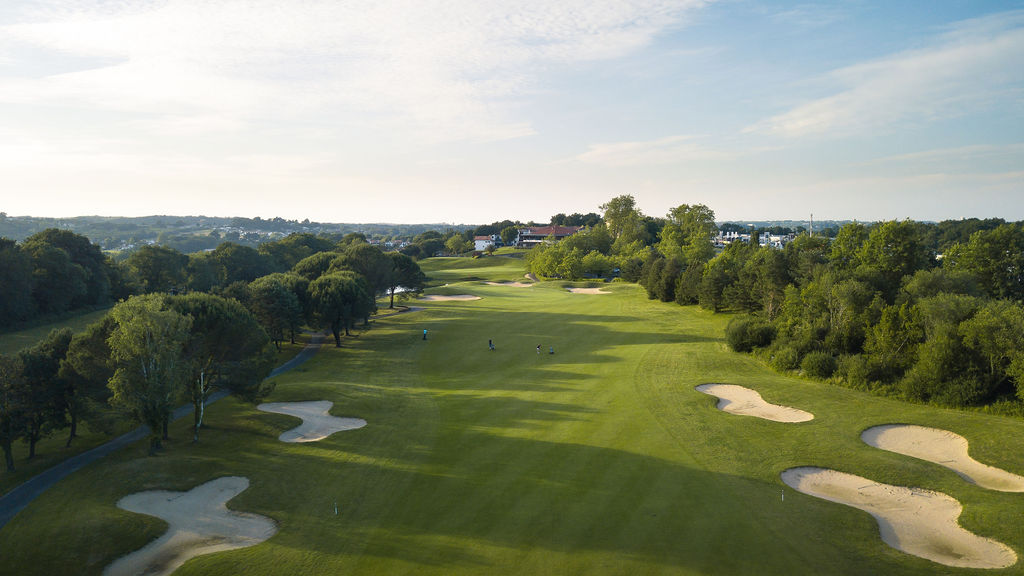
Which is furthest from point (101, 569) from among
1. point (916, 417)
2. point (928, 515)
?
point (916, 417)

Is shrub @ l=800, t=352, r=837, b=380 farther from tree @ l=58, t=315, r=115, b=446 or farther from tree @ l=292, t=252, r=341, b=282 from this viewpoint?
tree @ l=292, t=252, r=341, b=282

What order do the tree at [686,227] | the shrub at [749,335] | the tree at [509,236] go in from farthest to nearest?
the tree at [509,236], the tree at [686,227], the shrub at [749,335]

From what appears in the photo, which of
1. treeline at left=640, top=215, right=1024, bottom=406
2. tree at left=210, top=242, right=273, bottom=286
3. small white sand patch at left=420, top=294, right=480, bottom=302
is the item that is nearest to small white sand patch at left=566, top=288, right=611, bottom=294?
small white sand patch at left=420, top=294, right=480, bottom=302

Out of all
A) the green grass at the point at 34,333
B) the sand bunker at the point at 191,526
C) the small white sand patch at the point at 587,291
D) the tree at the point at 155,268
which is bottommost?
the sand bunker at the point at 191,526

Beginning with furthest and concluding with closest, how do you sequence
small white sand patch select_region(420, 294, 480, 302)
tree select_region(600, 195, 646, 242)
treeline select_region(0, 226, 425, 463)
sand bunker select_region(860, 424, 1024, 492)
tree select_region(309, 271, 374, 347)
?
tree select_region(600, 195, 646, 242)
small white sand patch select_region(420, 294, 480, 302)
tree select_region(309, 271, 374, 347)
treeline select_region(0, 226, 425, 463)
sand bunker select_region(860, 424, 1024, 492)

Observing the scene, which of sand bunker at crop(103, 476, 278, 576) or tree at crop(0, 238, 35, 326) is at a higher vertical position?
tree at crop(0, 238, 35, 326)

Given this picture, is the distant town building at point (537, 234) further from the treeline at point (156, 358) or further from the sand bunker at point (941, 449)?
the sand bunker at point (941, 449)

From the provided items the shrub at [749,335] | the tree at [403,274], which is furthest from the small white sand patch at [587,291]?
the shrub at [749,335]

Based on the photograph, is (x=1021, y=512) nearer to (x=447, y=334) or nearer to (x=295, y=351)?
(x=447, y=334)
